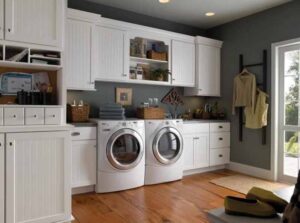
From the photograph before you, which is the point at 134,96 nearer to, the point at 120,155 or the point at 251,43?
the point at 120,155

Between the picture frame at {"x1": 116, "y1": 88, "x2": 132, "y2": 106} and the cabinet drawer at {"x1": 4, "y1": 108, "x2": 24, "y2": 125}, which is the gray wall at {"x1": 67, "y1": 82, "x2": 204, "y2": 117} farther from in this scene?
the cabinet drawer at {"x1": 4, "y1": 108, "x2": 24, "y2": 125}

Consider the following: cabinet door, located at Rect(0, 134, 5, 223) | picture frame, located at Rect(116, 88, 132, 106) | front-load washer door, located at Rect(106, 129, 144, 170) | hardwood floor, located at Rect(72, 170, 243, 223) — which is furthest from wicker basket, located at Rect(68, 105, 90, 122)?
cabinet door, located at Rect(0, 134, 5, 223)

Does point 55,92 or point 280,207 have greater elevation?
point 55,92

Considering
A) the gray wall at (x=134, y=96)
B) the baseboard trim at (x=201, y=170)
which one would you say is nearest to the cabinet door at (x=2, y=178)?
the gray wall at (x=134, y=96)

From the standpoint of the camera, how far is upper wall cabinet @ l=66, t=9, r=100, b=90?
3.17 metres

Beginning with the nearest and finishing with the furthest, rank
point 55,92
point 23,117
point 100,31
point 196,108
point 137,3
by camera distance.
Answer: point 23,117, point 55,92, point 100,31, point 137,3, point 196,108

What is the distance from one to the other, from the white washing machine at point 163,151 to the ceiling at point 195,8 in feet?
5.63

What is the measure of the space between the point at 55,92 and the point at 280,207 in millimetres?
2194

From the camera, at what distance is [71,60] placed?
319 centimetres

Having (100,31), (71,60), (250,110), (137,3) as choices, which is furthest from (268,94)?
(71,60)

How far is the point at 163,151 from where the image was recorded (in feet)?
12.0

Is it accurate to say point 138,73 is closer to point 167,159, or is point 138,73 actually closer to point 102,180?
point 167,159

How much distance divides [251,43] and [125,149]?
8.70ft

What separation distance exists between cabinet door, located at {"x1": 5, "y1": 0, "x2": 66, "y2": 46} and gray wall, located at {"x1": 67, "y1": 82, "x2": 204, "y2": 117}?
1373 mm
